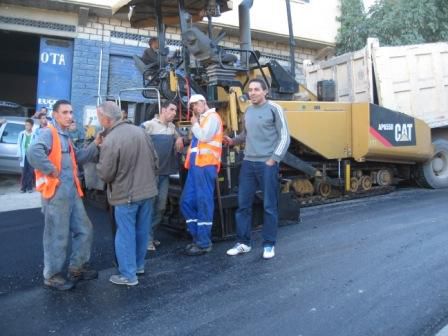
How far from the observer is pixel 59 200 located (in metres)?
4.09

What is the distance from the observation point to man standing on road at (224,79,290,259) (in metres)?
4.98

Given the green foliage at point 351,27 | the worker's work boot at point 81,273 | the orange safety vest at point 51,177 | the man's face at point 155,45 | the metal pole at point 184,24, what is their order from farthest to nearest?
the green foliage at point 351,27 → the man's face at point 155,45 → the metal pole at point 184,24 → the worker's work boot at point 81,273 → the orange safety vest at point 51,177

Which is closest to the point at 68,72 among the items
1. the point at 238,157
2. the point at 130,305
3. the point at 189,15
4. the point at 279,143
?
the point at 189,15

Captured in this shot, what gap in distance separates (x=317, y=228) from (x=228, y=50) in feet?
7.89

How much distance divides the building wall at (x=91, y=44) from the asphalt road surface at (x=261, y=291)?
24.6 ft

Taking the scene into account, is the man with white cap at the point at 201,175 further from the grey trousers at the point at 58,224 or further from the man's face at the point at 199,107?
the grey trousers at the point at 58,224

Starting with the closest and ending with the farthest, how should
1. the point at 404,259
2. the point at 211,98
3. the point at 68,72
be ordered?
1. the point at 404,259
2. the point at 211,98
3. the point at 68,72

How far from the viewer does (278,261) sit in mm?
4902

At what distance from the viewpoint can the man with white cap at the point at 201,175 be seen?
5109 mm

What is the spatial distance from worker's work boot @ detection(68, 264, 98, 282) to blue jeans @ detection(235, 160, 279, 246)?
1.50 m

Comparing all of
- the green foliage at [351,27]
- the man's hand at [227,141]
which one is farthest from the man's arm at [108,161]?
the green foliage at [351,27]

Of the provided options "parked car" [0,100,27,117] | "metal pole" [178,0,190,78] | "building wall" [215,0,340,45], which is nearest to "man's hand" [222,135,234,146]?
"metal pole" [178,0,190,78]

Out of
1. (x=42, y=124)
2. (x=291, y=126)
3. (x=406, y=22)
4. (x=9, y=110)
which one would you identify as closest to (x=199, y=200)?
(x=291, y=126)

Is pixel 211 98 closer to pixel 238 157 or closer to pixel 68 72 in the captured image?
pixel 238 157
